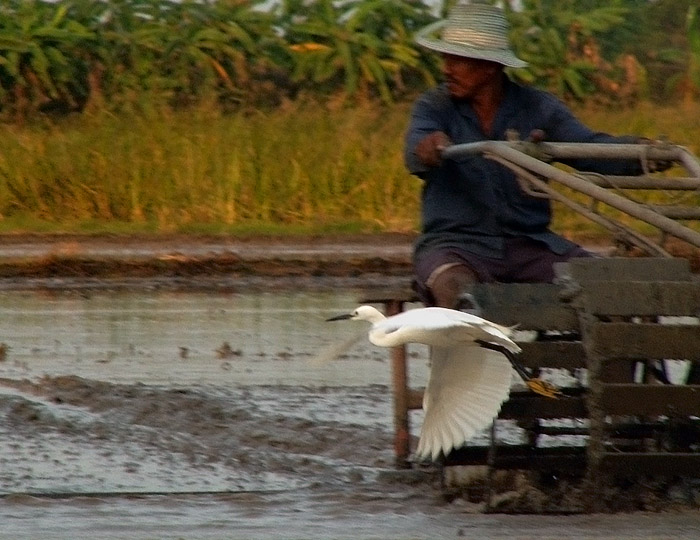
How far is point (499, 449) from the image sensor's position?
18.2 ft

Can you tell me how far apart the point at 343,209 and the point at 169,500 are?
10.2 metres

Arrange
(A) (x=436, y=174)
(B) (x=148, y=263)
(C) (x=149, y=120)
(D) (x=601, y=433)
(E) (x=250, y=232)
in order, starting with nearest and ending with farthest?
(D) (x=601, y=433) → (A) (x=436, y=174) → (B) (x=148, y=263) → (E) (x=250, y=232) → (C) (x=149, y=120)

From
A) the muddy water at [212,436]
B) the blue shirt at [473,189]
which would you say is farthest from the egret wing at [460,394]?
the blue shirt at [473,189]

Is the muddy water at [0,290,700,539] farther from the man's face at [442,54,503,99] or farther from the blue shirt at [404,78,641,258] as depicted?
the man's face at [442,54,503,99]

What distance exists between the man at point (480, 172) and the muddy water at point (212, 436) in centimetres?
68

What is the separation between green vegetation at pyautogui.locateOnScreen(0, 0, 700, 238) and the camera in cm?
1583

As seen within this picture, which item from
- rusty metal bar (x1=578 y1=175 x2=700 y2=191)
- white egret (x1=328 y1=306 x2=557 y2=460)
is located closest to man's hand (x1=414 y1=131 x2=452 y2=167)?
rusty metal bar (x1=578 y1=175 x2=700 y2=191)

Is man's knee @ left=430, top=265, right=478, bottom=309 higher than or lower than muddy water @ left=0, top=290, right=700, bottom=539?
higher

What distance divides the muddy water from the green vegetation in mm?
4773

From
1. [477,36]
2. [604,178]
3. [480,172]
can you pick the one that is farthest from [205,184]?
[604,178]

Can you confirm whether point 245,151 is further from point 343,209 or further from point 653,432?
point 653,432

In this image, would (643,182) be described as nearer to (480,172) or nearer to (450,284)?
(480,172)

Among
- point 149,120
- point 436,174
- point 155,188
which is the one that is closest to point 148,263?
point 155,188

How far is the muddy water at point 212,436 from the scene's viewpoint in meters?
5.29
